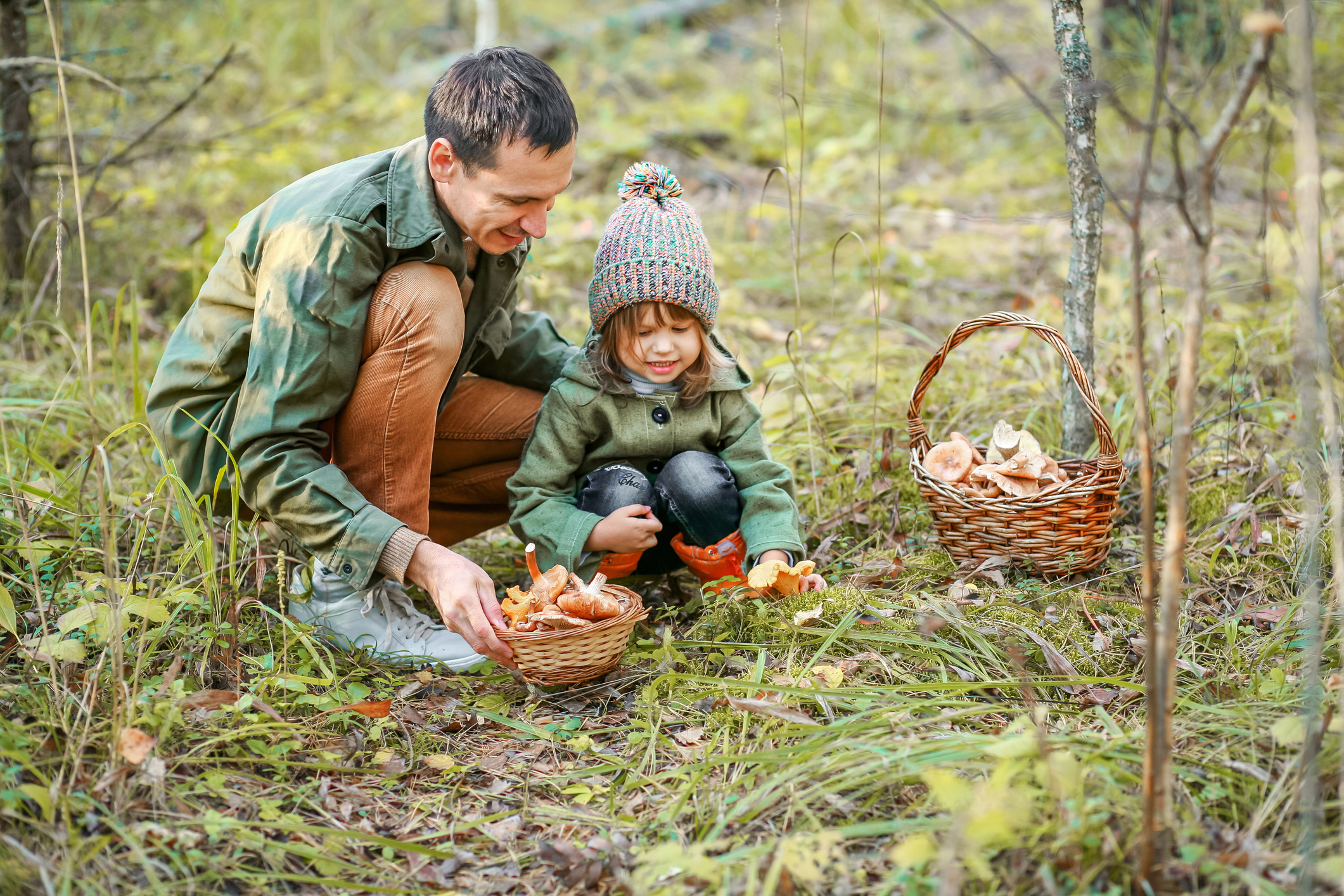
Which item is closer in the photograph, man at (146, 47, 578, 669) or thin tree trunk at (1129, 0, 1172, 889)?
thin tree trunk at (1129, 0, 1172, 889)

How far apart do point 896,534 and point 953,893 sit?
1.47 meters

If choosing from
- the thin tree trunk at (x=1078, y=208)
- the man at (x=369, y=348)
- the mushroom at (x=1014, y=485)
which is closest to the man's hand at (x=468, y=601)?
the man at (x=369, y=348)

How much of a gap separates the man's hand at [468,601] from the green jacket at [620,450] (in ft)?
1.14

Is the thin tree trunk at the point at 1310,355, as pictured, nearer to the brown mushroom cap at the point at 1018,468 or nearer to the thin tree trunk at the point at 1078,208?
the brown mushroom cap at the point at 1018,468

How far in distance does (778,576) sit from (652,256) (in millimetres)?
750

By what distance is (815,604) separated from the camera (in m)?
2.09

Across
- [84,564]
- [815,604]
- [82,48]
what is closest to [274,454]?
[84,564]

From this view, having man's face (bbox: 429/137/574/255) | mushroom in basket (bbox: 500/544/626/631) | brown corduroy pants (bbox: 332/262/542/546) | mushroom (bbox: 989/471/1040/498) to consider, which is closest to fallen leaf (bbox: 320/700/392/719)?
mushroom in basket (bbox: 500/544/626/631)

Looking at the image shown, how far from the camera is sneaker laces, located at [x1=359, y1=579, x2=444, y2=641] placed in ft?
7.09

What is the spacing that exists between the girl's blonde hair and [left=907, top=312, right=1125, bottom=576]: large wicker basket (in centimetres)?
49

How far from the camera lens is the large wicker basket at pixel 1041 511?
213 cm

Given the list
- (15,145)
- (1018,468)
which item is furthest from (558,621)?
(15,145)

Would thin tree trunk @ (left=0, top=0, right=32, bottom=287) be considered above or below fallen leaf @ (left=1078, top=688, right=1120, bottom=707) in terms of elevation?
above

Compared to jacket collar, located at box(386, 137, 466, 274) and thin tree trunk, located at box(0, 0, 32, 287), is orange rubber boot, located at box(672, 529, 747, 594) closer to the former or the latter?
jacket collar, located at box(386, 137, 466, 274)
